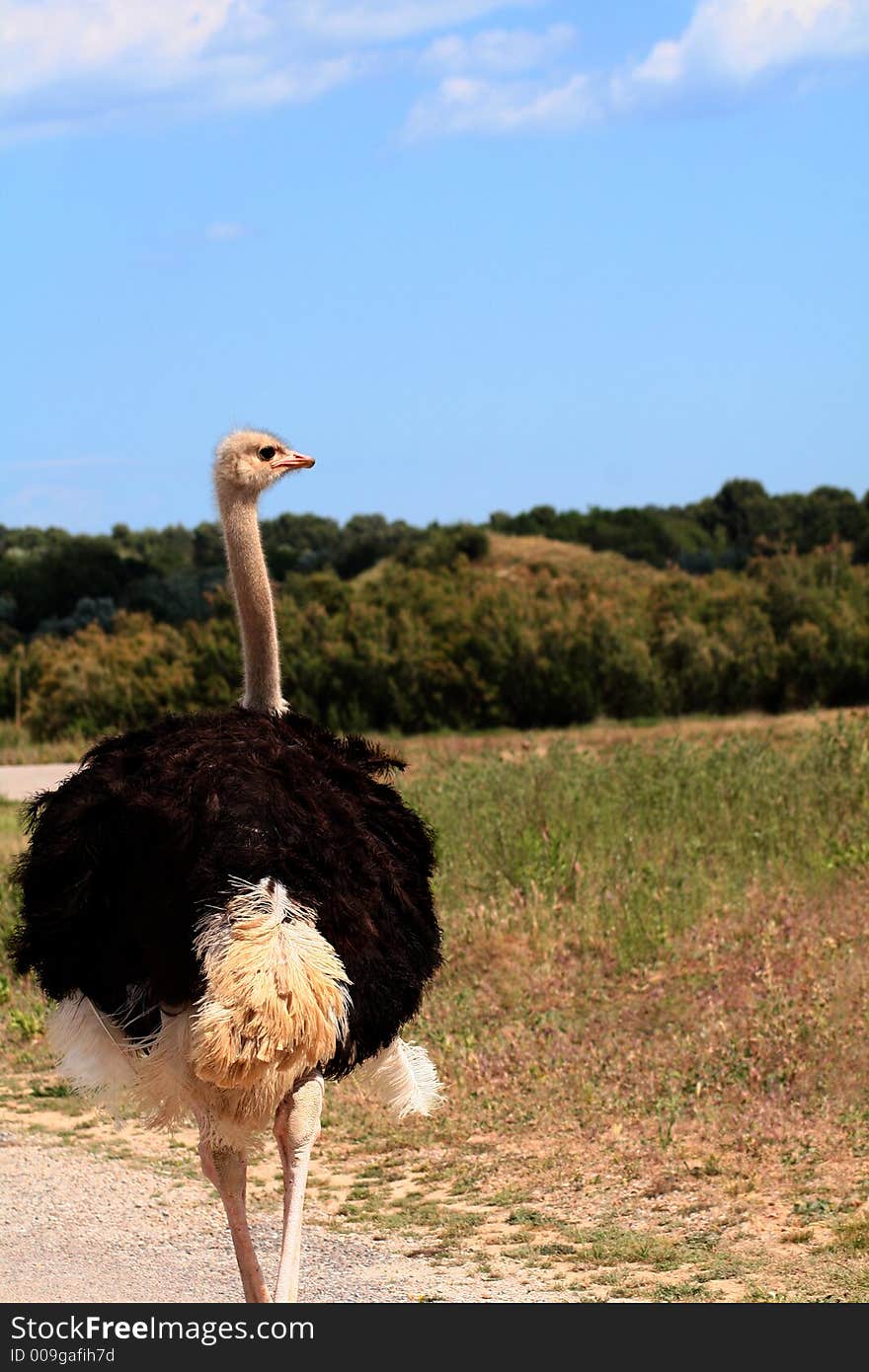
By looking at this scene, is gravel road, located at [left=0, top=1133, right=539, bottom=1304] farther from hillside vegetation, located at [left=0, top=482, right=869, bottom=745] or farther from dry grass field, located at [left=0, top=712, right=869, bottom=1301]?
hillside vegetation, located at [left=0, top=482, right=869, bottom=745]

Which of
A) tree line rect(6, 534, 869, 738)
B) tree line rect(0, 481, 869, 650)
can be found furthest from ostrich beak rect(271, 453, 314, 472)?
tree line rect(0, 481, 869, 650)

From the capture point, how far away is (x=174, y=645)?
25484 mm

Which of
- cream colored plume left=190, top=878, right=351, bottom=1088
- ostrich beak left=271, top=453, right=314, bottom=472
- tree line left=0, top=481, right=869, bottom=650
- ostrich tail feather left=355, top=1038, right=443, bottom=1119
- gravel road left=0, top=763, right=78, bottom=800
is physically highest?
tree line left=0, top=481, right=869, bottom=650

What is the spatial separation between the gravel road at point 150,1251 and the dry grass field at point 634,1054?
19 cm

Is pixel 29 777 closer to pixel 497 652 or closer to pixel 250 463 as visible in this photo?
pixel 497 652

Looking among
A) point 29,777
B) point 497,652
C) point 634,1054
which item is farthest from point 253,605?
point 497,652

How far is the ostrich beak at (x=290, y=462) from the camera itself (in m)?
5.87

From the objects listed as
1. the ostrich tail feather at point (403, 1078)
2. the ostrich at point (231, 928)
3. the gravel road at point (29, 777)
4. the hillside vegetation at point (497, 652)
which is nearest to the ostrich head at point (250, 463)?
the ostrich at point (231, 928)

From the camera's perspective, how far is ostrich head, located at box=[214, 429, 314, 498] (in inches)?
228

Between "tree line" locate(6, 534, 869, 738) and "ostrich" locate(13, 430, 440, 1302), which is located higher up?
"tree line" locate(6, 534, 869, 738)

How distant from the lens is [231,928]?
13.1ft

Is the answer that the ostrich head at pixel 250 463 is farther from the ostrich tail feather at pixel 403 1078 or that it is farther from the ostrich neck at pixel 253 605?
the ostrich tail feather at pixel 403 1078

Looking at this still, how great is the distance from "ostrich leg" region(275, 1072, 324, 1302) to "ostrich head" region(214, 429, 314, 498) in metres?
2.22
